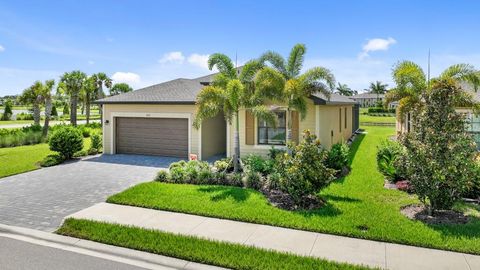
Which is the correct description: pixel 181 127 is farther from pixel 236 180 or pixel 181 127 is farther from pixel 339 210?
pixel 339 210

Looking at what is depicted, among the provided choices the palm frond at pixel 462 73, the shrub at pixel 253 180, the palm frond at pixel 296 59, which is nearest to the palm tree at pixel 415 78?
the palm frond at pixel 462 73

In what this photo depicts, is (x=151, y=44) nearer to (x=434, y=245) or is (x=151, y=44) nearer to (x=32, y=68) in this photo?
(x=434, y=245)

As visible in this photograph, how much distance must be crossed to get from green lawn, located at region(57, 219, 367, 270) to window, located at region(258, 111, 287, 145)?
910 centimetres

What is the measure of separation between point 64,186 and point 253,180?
6.30 m

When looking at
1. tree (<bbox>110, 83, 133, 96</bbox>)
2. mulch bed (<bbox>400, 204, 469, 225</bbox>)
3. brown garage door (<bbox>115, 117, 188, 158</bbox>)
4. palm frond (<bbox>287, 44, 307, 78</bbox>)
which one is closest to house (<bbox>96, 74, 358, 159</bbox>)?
brown garage door (<bbox>115, 117, 188, 158</bbox>)

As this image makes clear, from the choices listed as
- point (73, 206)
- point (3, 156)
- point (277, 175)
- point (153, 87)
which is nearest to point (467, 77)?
point (277, 175)

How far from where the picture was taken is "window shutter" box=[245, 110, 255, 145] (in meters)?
15.8

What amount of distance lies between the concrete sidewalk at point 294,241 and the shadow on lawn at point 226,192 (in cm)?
154

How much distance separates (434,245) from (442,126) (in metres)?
2.85

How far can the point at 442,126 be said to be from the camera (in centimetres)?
796

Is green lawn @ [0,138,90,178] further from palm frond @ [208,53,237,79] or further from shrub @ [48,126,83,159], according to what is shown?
palm frond @ [208,53,237,79]

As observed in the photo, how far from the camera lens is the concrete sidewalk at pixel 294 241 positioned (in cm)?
600

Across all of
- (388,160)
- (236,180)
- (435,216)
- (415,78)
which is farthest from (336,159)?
(435,216)

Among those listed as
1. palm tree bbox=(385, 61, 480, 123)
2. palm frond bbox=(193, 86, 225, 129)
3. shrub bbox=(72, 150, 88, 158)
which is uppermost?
palm tree bbox=(385, 61, 480, 123)
